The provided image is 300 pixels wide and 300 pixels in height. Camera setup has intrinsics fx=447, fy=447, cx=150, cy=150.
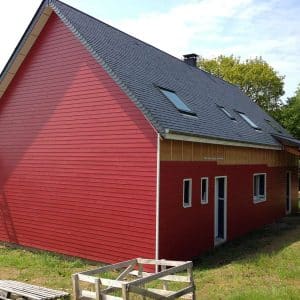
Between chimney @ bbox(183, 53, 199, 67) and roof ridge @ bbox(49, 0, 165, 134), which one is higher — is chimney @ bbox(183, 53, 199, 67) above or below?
above

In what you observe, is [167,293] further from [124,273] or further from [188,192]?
[188,192]

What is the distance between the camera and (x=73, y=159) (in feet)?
48.0

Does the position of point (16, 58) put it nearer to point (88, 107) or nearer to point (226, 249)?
point (88, 107)

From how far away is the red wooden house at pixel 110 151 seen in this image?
12742 millimetres

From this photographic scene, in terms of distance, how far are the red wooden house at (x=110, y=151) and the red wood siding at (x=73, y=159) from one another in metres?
0.04

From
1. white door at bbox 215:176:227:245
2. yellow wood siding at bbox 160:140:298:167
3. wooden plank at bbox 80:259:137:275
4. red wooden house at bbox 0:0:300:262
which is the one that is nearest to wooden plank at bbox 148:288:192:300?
wooden plank at bbox 80:259:137:275

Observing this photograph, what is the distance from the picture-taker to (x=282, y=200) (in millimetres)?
23375

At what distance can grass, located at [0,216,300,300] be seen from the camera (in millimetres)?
10164

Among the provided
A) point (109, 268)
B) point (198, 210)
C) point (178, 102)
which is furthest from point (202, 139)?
point (109, 268)

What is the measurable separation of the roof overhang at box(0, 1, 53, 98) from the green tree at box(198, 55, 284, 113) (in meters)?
36.9

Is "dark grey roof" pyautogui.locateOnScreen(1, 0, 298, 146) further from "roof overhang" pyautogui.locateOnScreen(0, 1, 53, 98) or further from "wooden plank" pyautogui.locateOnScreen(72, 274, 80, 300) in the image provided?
"wooden plank" pyautogui.locateOnScreen(72, 274, 80, 300)

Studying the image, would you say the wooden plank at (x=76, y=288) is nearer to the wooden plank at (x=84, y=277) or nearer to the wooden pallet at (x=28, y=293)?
the wooden plank at (x=84, y=277)

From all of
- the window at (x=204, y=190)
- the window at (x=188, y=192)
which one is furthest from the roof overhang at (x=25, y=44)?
the window at (x=204, y=190)

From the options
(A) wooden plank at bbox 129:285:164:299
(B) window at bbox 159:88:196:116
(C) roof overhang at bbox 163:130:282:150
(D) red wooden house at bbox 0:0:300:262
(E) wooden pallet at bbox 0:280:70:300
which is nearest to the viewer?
(A) wooden plank at bbox 129:285:164:299
